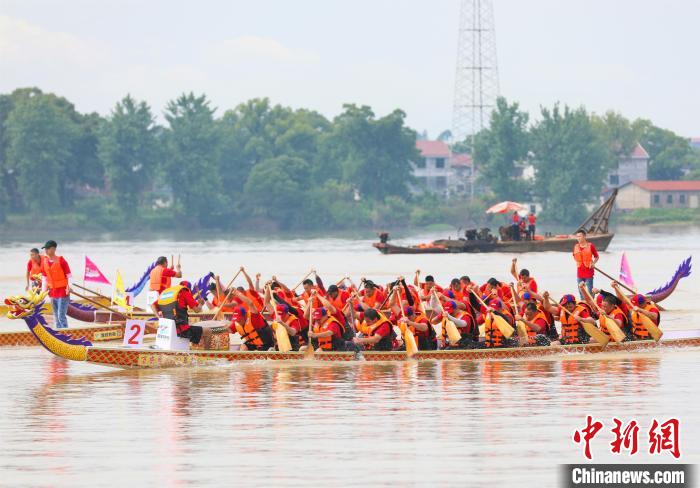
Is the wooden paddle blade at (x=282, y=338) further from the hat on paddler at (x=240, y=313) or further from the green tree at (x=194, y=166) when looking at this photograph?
the green tree at (x=194, y=166)

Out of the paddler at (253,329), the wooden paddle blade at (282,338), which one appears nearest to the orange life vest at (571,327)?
the wooden paddle blade at (282,338)

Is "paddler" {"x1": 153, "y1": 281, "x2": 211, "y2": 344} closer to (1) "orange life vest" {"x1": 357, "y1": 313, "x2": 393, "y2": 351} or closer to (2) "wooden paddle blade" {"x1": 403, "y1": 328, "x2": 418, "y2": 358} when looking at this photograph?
(1) "orange life vest" {"x1": 357, "y1": 313, "x2": 393, "y2": 351}

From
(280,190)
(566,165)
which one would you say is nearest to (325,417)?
(280,190)

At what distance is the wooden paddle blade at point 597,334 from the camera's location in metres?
25.8

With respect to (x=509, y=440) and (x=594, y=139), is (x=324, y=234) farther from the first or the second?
(x=509, y=440)

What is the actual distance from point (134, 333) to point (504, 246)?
5130cm

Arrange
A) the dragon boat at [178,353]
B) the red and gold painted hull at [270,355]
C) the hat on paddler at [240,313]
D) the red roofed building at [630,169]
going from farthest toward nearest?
the red roofed building at [630,169] → the hat on paddler at [240,313] → the red and gold painted hull at [270,355] → the dragon boat at [178,353]

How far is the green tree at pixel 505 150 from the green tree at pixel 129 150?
32015 millimetres

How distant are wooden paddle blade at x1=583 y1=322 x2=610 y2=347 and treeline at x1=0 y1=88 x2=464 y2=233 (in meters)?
105

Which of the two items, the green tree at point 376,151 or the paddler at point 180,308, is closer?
the paddler at point 180,308

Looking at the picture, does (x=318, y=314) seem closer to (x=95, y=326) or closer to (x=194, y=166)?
(x=95, y=326)

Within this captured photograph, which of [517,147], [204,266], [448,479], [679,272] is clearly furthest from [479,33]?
[448,479]

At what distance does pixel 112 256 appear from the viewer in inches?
3312

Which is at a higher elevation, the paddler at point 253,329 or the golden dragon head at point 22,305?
the golden dragon head at point 22,305
